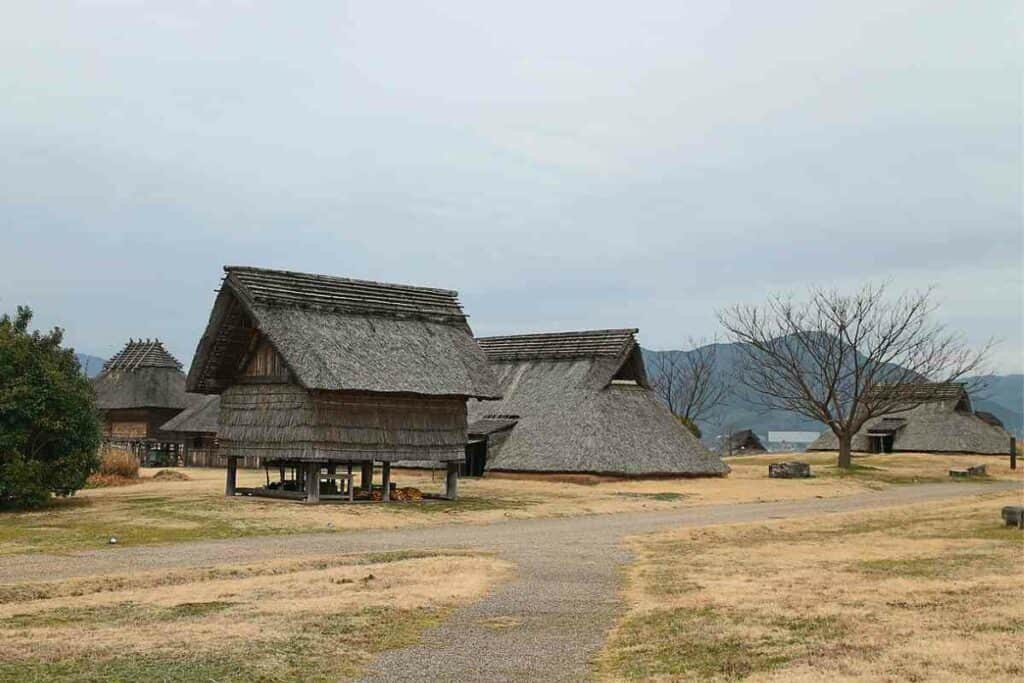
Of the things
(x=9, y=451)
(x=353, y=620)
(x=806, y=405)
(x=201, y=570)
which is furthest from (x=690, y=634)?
(x=806, y=405)

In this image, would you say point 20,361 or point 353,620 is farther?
point 20,361

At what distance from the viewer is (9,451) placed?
28.3 meters

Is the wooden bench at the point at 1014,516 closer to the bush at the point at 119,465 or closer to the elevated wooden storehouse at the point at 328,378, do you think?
the elevated wooden storehouse at the point at 328,378

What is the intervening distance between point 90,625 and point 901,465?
175 ft

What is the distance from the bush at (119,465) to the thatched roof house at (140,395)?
20.7 metres

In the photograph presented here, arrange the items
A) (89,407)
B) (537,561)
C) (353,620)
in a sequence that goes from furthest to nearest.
→ (89,407), (537,561), (353,620)

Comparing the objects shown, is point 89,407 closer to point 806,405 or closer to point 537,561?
point 537,561

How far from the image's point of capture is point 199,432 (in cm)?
6062

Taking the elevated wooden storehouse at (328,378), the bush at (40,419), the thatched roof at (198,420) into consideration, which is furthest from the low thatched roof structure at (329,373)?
the thatched roof at (198,420)

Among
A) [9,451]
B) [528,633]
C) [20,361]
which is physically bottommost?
[528,633]

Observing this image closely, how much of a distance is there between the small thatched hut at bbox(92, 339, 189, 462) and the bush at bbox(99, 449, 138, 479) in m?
20.0

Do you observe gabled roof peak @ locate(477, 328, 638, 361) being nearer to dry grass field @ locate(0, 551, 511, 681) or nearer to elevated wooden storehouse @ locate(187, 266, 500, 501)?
elevated wooden storehouse @ locate(187, 266, 500, 501)

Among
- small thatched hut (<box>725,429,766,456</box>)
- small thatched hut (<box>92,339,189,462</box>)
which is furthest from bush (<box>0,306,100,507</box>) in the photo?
small thatched hut (<box>725,429,766,456</box>)

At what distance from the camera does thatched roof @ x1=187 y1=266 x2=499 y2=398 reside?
3136cm
